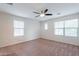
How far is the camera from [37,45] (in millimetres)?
3180

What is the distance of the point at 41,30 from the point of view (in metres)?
2.62

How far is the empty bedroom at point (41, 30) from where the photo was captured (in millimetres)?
2305

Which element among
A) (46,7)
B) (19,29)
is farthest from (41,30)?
(46,7)

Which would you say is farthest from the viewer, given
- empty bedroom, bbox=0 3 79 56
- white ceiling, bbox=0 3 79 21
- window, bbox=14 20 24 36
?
window, bbox=14 20 24 36

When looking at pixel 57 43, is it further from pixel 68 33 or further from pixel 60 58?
pixel 60 58

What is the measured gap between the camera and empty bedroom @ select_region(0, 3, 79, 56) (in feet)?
7.56

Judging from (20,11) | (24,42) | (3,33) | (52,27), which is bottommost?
(24,42)

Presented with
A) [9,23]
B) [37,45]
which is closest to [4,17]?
[9,23]

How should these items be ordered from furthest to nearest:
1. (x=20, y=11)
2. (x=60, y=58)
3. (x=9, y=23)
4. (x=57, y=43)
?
(x=9, y=23), (x=57, y=43), (x=20, y=11), (x=60, y=58)

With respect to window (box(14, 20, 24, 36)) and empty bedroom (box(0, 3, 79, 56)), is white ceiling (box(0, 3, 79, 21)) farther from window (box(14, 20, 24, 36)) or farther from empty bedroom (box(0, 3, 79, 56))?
window (box(14, 20, 24, 36))

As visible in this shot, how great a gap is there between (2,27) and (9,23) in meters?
0.43

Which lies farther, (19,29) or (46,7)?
(19,29)

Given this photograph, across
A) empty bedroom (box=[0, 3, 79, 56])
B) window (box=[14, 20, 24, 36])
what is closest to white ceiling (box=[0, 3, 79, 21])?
empty bedroom (box=[0, 3, 79, 56])

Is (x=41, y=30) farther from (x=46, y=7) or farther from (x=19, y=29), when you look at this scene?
(x=46, y=7)
